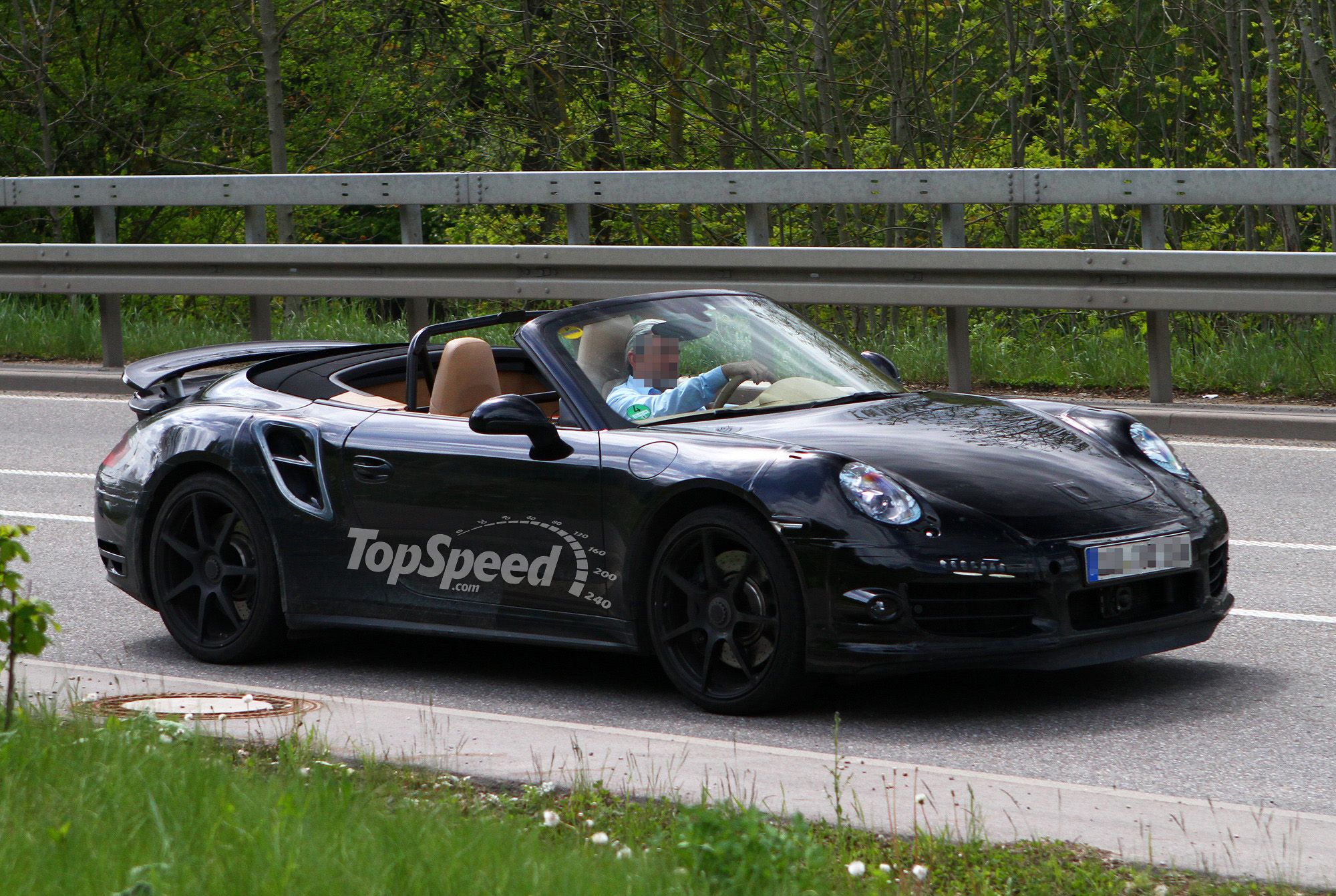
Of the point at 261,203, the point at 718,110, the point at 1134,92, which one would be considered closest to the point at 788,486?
the point at 261,203

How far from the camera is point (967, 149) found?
2250 centimetres

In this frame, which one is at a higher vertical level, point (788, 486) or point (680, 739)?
point (788, 486)

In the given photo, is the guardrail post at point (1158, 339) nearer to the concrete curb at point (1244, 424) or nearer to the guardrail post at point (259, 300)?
the concrete curb at point (1244, 424)

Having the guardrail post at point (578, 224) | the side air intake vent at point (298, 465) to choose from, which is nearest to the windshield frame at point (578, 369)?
the side air intake vent at point (298, 465)

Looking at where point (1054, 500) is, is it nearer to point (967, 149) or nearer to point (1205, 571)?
point (1205, 571)

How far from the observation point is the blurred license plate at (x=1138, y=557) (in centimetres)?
527

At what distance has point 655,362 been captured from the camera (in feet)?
20.4

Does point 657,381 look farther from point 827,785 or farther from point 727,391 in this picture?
point 827,785

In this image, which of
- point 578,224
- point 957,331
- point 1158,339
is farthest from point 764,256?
point 1158,339

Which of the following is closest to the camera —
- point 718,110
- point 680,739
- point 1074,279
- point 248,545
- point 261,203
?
point 680,739

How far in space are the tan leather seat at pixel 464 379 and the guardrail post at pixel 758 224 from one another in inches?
232

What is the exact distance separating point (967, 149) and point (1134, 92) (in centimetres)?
275

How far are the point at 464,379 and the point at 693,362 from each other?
0.89m

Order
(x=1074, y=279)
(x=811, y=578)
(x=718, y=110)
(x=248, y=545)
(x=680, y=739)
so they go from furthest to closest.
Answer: (x=718, y=110), (x=1074, y=279), (x=248, y=545), (x=811, y=578), (x=680, y=739)
